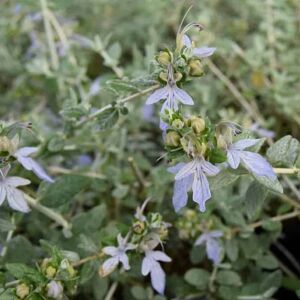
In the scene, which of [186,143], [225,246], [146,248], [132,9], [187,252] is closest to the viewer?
[186,143]

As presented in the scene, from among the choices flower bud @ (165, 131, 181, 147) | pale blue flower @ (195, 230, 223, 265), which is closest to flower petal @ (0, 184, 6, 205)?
flower bud @ (165, 131, 181, 147)

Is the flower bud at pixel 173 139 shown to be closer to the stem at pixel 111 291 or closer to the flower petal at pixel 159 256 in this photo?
the flower petal at pixel 159 256

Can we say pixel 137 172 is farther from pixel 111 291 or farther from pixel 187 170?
pixel 187 170

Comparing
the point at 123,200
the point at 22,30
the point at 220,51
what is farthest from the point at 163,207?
the point at 22,30

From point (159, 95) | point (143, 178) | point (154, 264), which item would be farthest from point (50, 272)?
point (143, 178)

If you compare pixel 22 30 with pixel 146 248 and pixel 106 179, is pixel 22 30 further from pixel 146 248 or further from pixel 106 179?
pixel 146 248

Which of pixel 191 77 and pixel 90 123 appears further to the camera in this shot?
pixel 90 123
